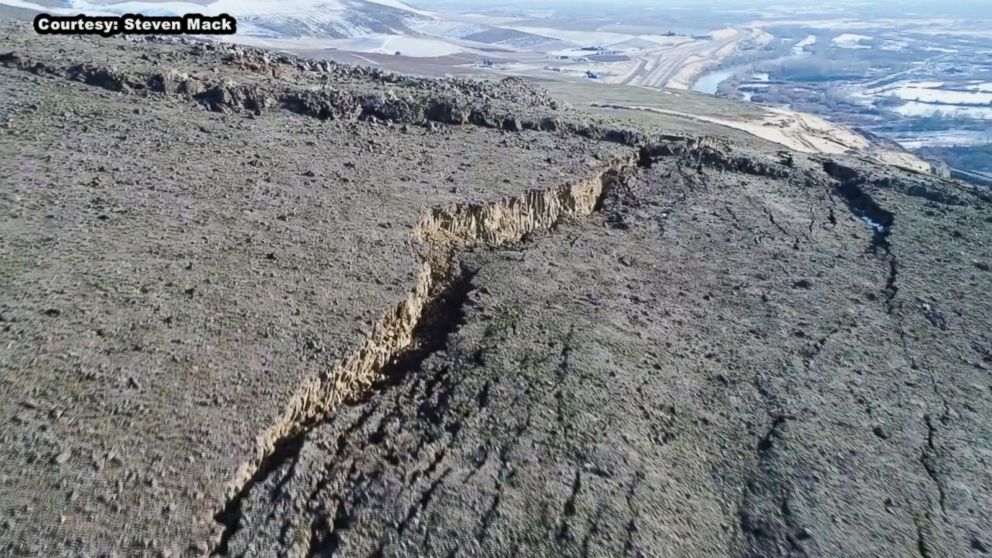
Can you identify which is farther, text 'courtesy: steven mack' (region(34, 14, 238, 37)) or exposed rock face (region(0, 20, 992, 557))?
text 'courtesy: steven mack' (region(34, 14, 238, 37))

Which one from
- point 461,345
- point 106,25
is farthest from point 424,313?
point 106,25

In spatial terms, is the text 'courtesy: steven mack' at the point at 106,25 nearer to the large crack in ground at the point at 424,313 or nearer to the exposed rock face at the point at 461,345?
the exposed rock face at the point at 461,345

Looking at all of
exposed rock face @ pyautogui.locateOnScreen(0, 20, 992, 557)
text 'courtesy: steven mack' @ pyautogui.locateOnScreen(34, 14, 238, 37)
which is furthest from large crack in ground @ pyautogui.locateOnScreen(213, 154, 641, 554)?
text 'courtesy: steven mack' @ pyautogui.locateOnScreen(34, 14, 238, 37)

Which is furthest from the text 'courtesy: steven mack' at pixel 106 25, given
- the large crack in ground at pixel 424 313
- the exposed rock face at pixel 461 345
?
the large crack in ground at pixel 424 313

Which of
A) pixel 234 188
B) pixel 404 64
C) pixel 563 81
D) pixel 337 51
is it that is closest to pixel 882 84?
pixel 563 81

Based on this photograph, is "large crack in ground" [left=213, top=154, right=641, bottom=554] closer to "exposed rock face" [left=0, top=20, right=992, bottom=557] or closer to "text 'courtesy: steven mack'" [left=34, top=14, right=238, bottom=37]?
"exposed rock face" [left=0, top=20, right=992, bottom=557]

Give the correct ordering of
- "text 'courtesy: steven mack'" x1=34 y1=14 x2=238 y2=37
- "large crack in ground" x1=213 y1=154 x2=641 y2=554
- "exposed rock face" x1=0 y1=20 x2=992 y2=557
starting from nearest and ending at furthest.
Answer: "exposed rock face" x1=0 y1=20 x2=992 y2=557 < "large crack in ground" x1=213 y1=154 x2=641 y2=554 < "text 'courtesy: steven mack'" x1=34 y1=14 x2=238 y2=37
